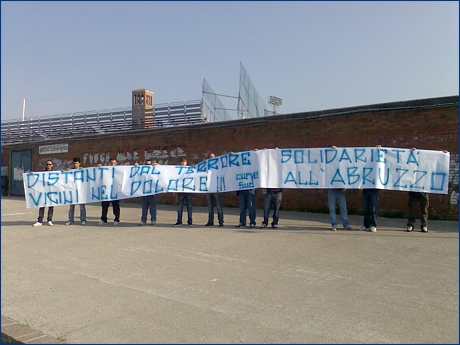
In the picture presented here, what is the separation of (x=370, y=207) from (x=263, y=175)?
2.67 meters

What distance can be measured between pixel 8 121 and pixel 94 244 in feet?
85.8

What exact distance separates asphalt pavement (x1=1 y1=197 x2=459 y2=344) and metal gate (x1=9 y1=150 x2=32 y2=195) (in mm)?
16489

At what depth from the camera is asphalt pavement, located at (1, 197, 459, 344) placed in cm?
425

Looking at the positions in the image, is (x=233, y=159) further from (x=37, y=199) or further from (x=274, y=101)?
(x=274, y=101)

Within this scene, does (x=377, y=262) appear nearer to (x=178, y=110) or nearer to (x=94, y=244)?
(x=94, y=244)

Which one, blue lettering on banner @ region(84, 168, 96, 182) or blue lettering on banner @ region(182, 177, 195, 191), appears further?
blue lettering on banner @ region(84, 168, 96, 182)

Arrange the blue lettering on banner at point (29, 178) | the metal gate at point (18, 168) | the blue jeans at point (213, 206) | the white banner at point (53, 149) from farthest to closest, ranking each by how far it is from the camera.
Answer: the metal gate at point (18, 168)
the white banner at point (53, 149)
the blue lettering on banner at point (29, 178)
the blue jeans at point (213, 206)

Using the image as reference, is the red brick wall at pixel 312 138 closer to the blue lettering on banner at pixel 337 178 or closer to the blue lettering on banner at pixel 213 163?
the blue lettering on banner at pixel 337 178

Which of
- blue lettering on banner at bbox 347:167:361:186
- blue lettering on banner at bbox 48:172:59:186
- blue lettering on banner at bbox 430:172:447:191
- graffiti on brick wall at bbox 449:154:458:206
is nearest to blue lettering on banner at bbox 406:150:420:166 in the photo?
blue lettering on banner at bbox 430:172:447:191

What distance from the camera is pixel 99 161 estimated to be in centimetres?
2003

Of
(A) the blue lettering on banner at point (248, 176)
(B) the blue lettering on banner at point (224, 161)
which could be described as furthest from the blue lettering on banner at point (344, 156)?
(B) the blue lettering on banner at point (224, 161)

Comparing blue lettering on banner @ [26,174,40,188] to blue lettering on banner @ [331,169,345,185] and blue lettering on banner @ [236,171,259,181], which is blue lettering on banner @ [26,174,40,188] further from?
blue lettering on banner @ [331,169,345,185]

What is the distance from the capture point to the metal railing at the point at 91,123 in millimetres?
20469

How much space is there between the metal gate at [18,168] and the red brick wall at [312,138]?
319 inches
